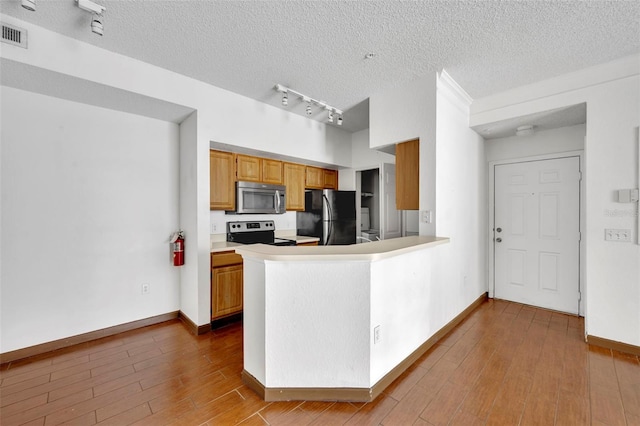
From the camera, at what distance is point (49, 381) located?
213cm

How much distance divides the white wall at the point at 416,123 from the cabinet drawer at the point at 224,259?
2.15 m

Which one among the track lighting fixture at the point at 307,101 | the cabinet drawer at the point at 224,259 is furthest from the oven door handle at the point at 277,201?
the track lighting fixture at the point at 307,101

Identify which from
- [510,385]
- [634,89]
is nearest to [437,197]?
[510,385]

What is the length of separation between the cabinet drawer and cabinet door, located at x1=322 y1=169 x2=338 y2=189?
6.79 feet

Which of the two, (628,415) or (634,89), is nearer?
(628,415)

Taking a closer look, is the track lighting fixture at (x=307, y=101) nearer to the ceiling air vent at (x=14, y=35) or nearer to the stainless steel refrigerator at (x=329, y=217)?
the stainless steel refrigerator at (x=329, y=217)

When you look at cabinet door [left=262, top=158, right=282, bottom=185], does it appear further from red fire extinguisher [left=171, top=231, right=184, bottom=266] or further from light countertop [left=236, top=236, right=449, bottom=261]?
light countertop [left=236, top=236, right=449, bottom=261]

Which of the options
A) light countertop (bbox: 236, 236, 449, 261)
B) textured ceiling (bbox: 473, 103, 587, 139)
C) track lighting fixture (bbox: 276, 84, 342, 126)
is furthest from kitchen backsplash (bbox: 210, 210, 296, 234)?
textured ceiling (bbox: 473, 103, 587, 139)

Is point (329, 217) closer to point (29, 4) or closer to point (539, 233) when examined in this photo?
point (539, 233)

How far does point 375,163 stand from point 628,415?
361 cm

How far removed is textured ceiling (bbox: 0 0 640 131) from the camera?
6.36 ft

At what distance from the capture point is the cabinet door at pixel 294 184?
4148 mm

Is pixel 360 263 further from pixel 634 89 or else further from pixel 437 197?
pixel 634 89

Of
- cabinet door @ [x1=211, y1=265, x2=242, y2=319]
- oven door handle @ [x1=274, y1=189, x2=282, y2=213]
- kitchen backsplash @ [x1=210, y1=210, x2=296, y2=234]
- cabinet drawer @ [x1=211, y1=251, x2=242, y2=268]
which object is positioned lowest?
cabinet door @ [x1=211, y1=265, x2=242, y2=319]
